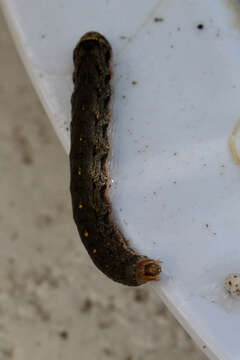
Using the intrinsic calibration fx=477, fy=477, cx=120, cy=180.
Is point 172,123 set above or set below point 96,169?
above

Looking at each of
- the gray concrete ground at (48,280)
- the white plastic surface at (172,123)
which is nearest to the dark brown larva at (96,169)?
the white plastic surface at (172,123)

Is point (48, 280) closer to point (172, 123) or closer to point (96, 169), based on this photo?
point (96, 169)

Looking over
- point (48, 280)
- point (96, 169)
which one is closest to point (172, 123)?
point (96, 169)

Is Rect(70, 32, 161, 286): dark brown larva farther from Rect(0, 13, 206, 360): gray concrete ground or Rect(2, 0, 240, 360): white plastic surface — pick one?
Rect(0, 13, 206, 360): gray concrete ground

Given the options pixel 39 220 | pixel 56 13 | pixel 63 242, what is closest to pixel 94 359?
pixel 63 242

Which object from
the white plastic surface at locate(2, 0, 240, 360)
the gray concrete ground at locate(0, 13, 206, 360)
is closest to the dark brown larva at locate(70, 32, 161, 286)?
the white plastic surface at locate(2, 0, 240, 360)

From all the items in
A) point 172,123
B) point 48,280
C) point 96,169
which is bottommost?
point 48,280
